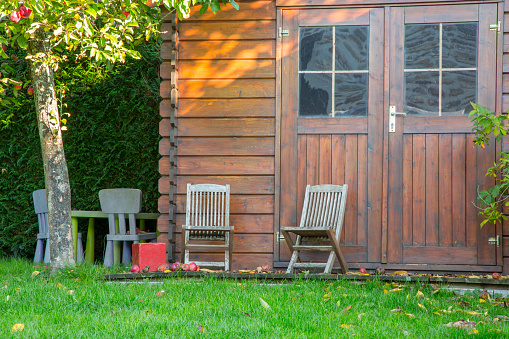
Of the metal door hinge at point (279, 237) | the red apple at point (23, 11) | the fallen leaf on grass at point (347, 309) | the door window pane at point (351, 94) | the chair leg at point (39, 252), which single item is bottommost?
the chair leg at point (39, 252)

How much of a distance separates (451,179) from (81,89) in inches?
176

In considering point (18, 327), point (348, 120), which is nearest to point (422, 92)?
point (348, 120)

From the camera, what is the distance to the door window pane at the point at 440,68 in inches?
184

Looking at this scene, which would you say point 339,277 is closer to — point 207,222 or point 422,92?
point 207,222

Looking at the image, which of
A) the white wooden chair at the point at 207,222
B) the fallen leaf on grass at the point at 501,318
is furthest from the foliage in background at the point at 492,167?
the white wooden chair at the point at 207,222

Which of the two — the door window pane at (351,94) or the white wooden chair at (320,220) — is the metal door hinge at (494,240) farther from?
the door window pane at (351,94)

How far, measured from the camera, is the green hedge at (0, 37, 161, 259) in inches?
258

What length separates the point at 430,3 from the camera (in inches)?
186

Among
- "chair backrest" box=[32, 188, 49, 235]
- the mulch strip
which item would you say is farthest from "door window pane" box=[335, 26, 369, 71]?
"chair backrest" box=[32, 188, 49, 235]

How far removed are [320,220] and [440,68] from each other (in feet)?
5.60

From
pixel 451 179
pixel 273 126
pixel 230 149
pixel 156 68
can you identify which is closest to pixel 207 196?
pixel 230 149

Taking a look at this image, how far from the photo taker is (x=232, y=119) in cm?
496

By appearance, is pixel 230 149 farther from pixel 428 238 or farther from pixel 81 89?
pixel 81 89

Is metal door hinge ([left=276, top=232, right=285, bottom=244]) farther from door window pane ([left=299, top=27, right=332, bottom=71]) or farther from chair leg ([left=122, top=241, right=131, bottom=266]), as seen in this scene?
chair leg ([left=122, top=241, right=131, bottom=266])
